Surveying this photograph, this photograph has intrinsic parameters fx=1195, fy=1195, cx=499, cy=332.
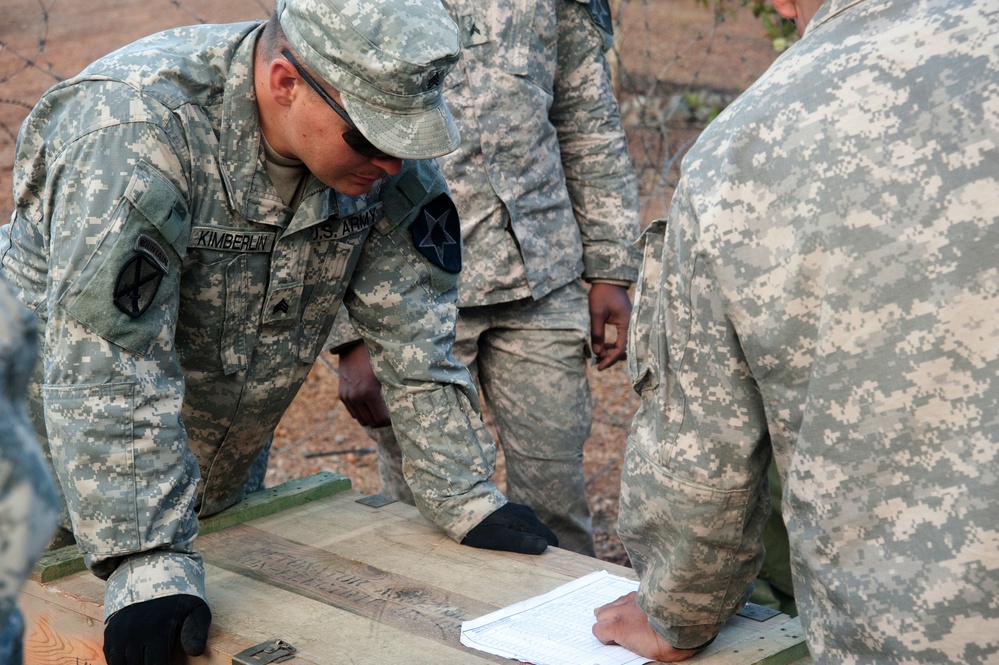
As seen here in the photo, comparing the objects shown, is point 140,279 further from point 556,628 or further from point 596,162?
point 596,162

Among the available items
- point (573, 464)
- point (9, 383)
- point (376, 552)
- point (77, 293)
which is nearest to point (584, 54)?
point (573, 464)

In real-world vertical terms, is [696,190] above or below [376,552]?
above

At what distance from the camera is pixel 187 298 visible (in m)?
2.32

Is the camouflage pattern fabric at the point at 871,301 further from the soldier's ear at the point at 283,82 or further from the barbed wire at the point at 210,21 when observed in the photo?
the barbed wire at the point at 210,21

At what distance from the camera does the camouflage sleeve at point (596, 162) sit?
11.1ft

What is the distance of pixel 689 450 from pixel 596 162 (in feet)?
6.17

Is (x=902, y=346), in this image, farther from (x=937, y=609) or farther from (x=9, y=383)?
(x=9, y=383)

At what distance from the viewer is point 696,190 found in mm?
1547

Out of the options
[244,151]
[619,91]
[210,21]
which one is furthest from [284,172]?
[210,21]

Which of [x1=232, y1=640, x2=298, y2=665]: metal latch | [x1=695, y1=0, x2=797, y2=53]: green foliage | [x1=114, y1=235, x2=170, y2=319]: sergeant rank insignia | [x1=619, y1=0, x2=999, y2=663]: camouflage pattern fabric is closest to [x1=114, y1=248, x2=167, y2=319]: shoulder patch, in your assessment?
[x1=114, y1=235, x2=170, y2=319]: sergeant rank insignia

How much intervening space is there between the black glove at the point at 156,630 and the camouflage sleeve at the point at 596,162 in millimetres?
1747

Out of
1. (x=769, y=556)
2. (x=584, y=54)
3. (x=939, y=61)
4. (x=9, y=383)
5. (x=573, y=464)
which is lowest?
(x=769, y=556)

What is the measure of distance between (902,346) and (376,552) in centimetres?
142

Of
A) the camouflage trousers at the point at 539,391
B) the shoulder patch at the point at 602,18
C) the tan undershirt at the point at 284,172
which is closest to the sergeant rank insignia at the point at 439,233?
the tan undershirt at the point at 284,172
